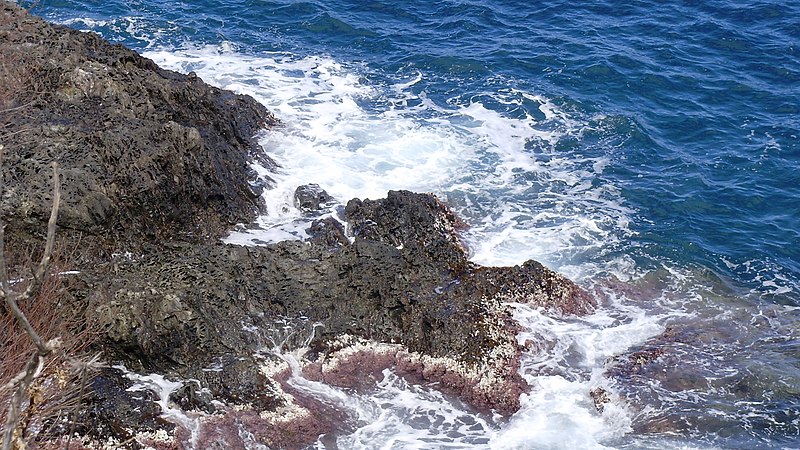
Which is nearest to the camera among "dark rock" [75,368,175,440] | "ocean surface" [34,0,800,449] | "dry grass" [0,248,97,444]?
"dry grass" [0,248,97,444]

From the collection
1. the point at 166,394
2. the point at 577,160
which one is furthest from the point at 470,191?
the point at 166,394

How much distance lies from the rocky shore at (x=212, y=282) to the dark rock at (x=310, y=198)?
5.0 inches

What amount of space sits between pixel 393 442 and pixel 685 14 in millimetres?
33497

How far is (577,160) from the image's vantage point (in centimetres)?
3234

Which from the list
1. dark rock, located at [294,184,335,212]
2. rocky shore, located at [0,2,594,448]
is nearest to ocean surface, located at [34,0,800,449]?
dark rock, located at [294,184,335,212]

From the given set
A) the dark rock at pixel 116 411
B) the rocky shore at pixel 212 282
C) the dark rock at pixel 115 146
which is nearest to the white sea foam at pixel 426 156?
the dark rock at pixel 115 146

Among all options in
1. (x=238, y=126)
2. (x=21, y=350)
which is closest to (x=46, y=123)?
(x=238, y=126)

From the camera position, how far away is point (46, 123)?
78.5 feet

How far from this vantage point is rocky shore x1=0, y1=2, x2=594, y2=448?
62.7 feet

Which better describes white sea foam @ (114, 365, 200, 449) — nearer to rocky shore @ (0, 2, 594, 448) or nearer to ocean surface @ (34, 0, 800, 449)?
rocky shore @ (0, 2, 594, 448)

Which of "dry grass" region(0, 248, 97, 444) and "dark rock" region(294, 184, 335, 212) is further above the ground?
"dry grass" region(0, 248, 97, 444)

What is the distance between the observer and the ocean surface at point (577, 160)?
67.6 ft

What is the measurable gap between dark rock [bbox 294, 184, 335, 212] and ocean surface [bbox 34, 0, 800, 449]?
56 centimetres

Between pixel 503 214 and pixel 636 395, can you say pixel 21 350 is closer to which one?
pixel 636 395
